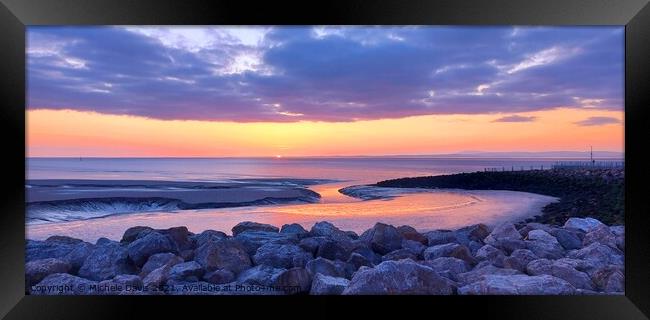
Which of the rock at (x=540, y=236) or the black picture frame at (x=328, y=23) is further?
the rock at (x=540, y=236)

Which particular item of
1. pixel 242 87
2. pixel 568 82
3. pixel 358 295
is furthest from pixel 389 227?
pixel 568 82

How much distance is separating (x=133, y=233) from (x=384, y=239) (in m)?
2.00

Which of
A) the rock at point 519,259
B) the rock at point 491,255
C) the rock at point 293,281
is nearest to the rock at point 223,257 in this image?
the rock at point 293,281

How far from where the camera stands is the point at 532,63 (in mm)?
3516

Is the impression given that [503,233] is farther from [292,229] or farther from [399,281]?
[292,229]

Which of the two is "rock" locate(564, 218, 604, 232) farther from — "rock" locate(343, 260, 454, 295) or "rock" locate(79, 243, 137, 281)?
"rock" locate(79, 243, 137, 281)

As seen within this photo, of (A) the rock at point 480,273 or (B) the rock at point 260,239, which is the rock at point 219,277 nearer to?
(B) the rock at point 260,239

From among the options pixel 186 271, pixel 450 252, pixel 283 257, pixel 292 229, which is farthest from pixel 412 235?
pixel 186 271

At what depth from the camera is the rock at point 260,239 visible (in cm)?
302

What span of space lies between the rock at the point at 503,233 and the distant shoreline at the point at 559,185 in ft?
2.49

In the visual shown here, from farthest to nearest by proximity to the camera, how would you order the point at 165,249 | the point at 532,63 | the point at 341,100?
the point at 341,100 < the point at 532,63 < the point at 165,249

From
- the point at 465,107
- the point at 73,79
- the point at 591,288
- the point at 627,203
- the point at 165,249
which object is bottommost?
the point at 591,288

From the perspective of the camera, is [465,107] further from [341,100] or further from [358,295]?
[358,295]

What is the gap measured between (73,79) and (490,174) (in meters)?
4.23
